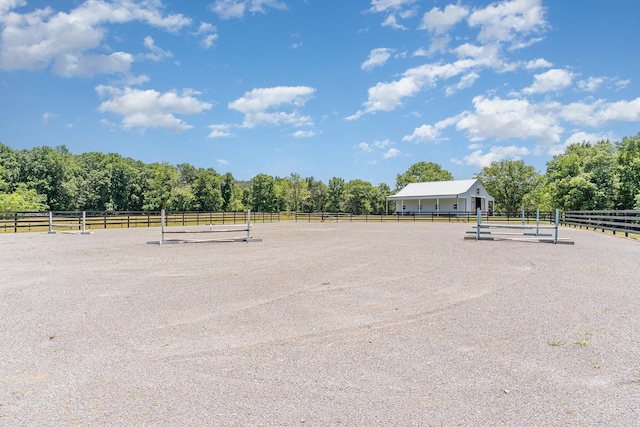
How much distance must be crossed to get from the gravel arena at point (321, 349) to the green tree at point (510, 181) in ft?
201

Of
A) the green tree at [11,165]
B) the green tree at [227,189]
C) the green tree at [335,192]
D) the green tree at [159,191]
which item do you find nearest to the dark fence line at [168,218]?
the green tree at [11,165]

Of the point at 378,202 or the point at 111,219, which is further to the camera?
the point at 378,202

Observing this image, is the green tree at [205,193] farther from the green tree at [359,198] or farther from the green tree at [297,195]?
the green tree at [359,198]

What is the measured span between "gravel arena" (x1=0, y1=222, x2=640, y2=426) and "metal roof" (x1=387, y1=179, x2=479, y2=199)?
135ft

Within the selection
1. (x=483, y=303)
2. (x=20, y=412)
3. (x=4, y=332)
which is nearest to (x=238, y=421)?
(x=20, y=412)

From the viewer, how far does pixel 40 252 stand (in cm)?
1241

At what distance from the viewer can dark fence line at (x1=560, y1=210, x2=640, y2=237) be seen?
18.4 metres

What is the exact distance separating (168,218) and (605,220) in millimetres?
31421

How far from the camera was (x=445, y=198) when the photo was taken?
4844cm

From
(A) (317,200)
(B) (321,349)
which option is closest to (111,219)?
(B) (321,349)

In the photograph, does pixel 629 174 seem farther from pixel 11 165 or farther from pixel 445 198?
pixel 11 165

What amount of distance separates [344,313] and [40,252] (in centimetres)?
1160

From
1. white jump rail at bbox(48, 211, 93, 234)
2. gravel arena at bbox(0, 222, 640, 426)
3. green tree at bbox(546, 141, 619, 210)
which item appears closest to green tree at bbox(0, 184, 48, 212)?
white jump rail at bbox(48, 211, 93, 234)

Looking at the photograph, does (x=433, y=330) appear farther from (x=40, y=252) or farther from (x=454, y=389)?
(x=40, y=252)
